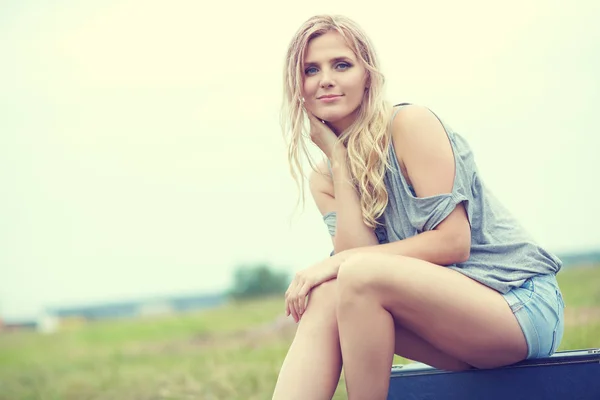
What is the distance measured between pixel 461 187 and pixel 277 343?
12.2 ft

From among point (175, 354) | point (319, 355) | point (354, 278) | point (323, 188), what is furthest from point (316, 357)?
point (175, 354)

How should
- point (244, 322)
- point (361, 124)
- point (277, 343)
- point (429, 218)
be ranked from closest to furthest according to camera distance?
point (429, 218)
point (361, 124)
point (277, 343)
point (244, 322)

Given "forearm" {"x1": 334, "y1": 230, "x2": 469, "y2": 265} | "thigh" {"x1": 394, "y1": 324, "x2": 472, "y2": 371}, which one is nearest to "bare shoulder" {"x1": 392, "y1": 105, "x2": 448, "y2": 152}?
"forearm" {"x1": 334, "y1": 230, "x2": 469, "y2": 265}

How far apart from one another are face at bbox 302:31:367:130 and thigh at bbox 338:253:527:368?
57 centimetres

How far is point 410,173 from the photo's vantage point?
230cm

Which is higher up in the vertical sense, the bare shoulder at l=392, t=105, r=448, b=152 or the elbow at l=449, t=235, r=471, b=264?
the bare shoulder at l=392, t=105, r=448, b=152

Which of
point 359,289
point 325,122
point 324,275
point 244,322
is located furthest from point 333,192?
point 244,322

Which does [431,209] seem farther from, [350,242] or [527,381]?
[527,381]

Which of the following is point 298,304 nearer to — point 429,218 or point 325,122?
point 429,218

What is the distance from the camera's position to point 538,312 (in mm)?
2166

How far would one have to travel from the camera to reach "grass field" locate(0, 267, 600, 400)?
13.6 ft

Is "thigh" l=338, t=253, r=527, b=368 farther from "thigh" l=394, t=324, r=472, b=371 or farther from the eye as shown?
the eye

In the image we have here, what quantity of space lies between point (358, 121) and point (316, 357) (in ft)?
2.38

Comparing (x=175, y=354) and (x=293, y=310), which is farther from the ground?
(x=293, y=310)
